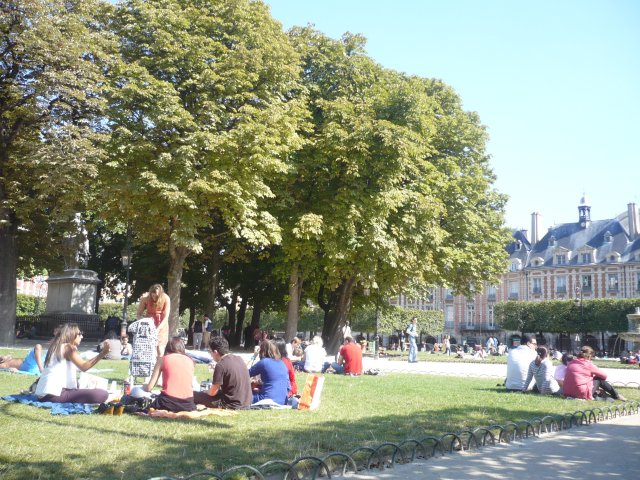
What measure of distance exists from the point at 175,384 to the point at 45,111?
57.7 feet

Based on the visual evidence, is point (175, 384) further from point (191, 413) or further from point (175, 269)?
point (175, 269)

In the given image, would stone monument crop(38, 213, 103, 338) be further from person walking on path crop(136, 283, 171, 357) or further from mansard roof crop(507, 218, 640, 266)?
mansard roof crop(507, 218, 640, 266)

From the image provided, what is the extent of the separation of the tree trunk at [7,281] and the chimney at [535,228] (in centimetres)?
7424

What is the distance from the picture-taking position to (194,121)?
23.0 metres

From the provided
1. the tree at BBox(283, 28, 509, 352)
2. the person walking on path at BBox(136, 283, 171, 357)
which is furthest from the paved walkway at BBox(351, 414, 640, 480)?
the tree at BBox(283, 28, 509, 352)

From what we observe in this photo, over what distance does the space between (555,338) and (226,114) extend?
63.2 meters

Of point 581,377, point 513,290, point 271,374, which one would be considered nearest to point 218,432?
point 271,374

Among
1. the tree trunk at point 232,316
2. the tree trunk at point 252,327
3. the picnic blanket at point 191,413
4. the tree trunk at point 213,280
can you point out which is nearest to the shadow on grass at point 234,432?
the picnic blanket at point 191,413

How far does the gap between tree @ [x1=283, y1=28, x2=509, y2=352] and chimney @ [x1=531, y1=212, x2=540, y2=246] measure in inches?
2183

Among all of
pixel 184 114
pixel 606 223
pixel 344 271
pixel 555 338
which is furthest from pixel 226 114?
pixel 606 223

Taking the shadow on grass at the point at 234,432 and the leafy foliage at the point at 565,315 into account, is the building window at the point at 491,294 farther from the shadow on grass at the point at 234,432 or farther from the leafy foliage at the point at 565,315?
the shadow on grass at the point at 234,432

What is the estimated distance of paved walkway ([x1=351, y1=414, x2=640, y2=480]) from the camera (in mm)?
Answer: 7077

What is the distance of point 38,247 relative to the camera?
30.0 m

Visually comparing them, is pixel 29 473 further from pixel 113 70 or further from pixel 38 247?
pixel 38 247
